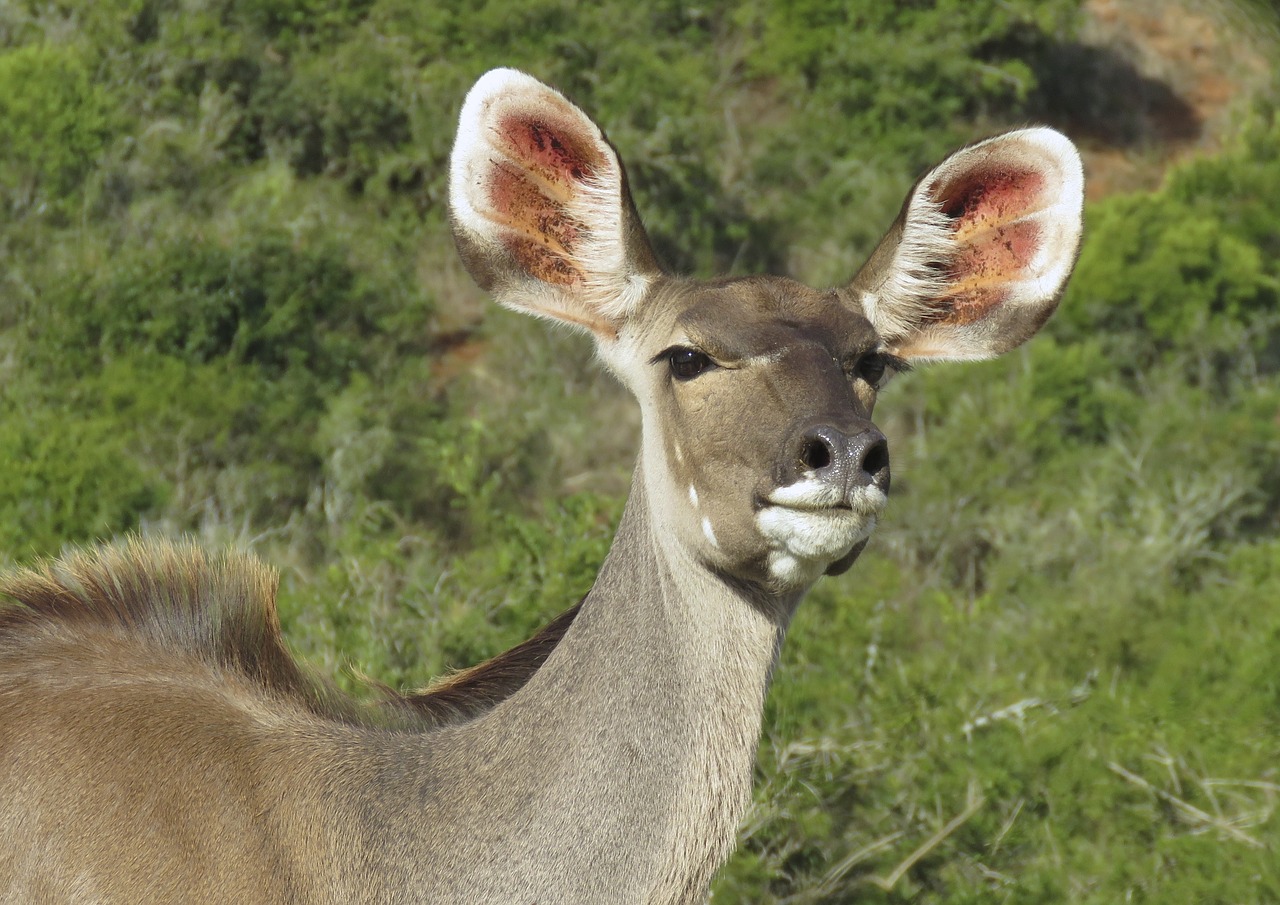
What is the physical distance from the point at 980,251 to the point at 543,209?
118cm

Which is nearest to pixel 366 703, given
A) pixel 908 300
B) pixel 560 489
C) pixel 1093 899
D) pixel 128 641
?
pixel 128 641

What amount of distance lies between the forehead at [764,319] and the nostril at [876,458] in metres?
0.43

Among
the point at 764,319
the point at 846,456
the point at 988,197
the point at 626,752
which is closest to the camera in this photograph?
the point at 846,456

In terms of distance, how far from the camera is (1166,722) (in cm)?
864

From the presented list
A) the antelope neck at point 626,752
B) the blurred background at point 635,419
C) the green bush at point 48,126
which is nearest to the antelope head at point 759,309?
the antelope neck at point 626,752

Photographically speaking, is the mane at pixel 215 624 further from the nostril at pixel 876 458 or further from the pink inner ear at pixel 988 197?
the pink inner ear at pixel 988 197

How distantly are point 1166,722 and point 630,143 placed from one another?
8.22 m

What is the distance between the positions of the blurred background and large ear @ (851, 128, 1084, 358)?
2572 mm

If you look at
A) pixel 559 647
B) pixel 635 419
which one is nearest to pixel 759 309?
pixel 559 647

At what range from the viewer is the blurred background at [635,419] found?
307 inches

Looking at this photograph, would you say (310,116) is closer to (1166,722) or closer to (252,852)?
(1166,722)

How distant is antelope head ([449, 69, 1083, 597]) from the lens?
3.62m

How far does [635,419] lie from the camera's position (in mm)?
12984

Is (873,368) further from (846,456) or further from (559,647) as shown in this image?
(559,647)
